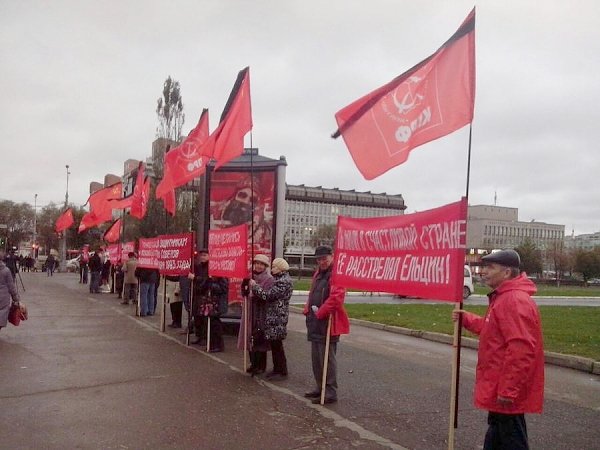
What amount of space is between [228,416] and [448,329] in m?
9.03

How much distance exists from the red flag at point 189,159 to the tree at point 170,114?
→ 33975 mm

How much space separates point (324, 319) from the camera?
692 centimetres

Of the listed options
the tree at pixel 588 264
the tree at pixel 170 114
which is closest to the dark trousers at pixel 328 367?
the tree at pixel 170 114

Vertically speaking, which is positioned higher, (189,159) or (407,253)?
(189,159)

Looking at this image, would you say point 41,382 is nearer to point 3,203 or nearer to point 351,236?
point 351,236

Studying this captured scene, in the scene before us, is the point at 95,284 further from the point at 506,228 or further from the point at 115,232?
the point at 506,228

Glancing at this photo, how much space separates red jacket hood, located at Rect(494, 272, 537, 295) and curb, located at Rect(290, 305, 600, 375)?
6697mm

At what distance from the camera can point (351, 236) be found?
687 centimetres

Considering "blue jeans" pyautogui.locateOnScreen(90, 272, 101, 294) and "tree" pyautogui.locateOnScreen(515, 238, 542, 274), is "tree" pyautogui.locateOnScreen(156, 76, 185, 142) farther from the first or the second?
"tree" pyautogui.locateOnScreen(515, 238, 542, 274)

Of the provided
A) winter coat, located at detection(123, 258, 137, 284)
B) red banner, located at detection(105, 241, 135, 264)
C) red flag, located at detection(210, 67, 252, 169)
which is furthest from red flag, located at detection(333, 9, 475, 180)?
winter coat, located at detection(123, 258, 137, 284)

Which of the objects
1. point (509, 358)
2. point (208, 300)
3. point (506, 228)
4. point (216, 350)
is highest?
point (506, 228)

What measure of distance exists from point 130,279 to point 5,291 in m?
8.95

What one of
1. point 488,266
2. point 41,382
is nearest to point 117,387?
point 41,382

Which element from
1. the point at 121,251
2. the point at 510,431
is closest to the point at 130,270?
the point at 121,251
